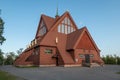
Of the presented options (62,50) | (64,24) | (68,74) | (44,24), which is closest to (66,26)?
(64,24)

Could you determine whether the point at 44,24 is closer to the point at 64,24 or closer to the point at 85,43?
the point at 64,24

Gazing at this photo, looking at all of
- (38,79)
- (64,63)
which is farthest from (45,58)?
(38,79)

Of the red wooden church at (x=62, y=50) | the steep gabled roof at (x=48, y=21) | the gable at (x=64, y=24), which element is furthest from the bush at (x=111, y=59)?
the steep gabled roof at (x=48, y=21)

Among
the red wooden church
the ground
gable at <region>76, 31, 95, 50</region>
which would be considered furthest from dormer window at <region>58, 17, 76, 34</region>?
the ground

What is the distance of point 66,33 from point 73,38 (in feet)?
16.4

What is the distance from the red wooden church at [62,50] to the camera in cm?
3141

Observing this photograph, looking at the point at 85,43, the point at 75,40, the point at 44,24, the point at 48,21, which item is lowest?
the point at 85,43

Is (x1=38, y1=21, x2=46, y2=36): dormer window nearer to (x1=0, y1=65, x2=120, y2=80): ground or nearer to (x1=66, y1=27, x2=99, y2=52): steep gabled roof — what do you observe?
(x1=66, y1=27, x2=99, y2=52): steep gabled roof

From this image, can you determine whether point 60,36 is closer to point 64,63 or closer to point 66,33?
point 66,33

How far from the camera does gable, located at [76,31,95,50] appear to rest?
1293 inches

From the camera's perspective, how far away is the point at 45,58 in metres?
31.8

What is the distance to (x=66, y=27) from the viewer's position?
39156 millimetres

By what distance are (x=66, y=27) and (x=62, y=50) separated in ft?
28.2

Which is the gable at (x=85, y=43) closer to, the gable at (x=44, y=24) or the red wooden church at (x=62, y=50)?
the red wooden church at (x=62, y=50)
